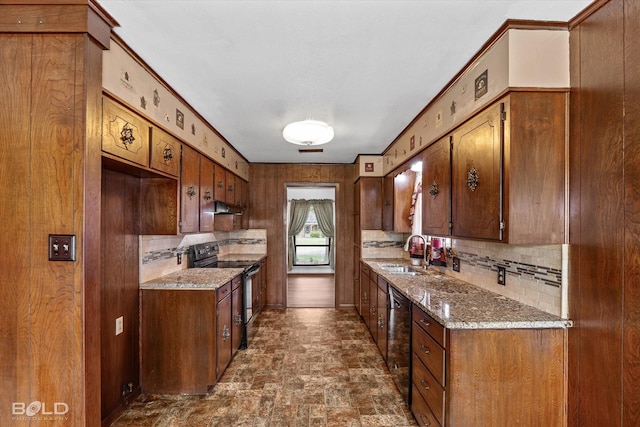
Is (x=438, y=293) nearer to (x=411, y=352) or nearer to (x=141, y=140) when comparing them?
(x=411, y=352)

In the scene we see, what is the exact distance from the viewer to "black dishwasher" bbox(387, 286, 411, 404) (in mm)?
2457

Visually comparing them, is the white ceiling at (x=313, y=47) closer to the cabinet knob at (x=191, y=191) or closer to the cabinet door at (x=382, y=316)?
the cabinet knob at (x=191, y=191)

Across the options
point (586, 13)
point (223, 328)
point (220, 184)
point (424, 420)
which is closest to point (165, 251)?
point (223, 328)

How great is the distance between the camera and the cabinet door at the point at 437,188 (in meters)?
2.47

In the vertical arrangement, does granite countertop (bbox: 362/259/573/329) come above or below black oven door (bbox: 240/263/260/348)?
above

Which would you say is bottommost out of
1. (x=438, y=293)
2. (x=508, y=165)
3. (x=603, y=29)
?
(x=438, y=293)

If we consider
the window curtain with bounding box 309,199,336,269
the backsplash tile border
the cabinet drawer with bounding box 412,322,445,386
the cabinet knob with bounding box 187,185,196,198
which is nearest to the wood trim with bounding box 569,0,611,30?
the backsplash tile border

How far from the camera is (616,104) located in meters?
1.43

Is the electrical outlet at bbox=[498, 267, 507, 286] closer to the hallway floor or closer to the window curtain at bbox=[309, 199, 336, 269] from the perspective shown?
the hallway floor

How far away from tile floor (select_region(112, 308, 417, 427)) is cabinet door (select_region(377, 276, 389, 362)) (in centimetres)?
16

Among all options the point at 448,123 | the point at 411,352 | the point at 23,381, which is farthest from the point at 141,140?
the point at 411,352

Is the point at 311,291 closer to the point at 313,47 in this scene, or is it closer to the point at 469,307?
the point at 469,307

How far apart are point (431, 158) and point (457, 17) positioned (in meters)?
1.29

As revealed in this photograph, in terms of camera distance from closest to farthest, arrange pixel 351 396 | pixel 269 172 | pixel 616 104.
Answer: pixel 616 104, pixel 351 396, pixel 269 172
